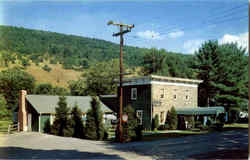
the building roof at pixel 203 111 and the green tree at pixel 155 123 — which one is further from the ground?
the building roof at pixel 203 111

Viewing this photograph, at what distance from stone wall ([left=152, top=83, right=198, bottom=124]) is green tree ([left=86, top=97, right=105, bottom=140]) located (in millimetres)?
10733

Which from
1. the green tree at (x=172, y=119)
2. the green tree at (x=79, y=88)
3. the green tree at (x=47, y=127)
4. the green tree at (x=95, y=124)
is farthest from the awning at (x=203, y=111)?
the green tree at (x=79, y=88)

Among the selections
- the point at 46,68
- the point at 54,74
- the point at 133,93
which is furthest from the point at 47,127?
the point at 54,74

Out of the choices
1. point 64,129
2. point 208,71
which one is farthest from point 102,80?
point 64,129

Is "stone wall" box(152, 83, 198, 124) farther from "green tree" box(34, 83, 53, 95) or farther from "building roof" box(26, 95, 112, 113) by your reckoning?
"green tree" box(34, 83, 53, 95)

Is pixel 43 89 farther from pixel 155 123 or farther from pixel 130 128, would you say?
pixel 130 128

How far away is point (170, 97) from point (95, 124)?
46.5 feet

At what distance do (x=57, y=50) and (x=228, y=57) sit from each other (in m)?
92.1

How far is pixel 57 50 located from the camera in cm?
12312

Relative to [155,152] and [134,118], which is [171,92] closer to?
[134,118]

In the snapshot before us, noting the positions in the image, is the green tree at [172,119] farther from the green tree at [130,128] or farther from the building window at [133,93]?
the green tree at [130,128]

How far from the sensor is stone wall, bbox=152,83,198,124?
35.2 meters

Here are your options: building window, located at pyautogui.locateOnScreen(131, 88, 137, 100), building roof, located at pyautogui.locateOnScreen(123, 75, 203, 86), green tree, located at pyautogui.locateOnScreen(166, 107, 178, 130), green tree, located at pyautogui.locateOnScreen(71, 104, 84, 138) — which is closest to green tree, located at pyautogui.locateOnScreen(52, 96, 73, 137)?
green tree, located at pyautogui.locateOnScreen(71, 104, 84, 138)

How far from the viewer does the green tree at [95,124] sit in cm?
2572
